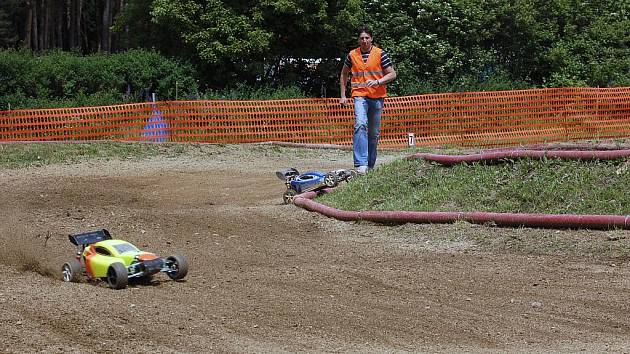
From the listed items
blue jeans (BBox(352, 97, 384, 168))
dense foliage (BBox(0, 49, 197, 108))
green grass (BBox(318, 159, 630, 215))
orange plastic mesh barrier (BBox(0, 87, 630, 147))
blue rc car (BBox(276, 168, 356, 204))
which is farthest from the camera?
dense foliage (BBox(0, 49, 197, 108))

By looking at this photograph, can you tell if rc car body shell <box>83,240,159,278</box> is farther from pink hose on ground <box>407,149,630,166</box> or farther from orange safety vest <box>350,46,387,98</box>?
orange safety vest <box>350,46,387,98</box>

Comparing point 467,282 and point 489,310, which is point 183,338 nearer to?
point 489,310

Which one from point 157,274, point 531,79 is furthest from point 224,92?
point 157,274

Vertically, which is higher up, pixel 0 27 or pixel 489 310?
pixel 0 27

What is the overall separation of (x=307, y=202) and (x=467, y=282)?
4425 millimetres

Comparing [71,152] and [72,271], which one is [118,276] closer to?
[72,271]

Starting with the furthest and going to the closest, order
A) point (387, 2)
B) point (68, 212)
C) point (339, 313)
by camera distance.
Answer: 1. point (387, 2)
2. point (68, 212)
3. point (339, 313)

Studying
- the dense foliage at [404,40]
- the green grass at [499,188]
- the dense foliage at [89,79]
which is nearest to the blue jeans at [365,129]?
the green grass at [499,188]

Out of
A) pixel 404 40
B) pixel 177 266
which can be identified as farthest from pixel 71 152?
pixel 404 40

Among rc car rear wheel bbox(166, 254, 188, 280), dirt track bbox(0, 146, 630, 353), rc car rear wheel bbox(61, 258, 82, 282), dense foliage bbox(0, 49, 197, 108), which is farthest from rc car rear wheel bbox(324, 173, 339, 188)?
dense foliage bbox(0, 49, 197, 108)

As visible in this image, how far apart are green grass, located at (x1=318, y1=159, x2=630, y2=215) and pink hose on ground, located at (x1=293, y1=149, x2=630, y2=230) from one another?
0.09 metres

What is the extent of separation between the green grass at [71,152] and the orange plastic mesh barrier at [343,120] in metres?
1.22

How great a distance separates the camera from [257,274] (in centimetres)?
898

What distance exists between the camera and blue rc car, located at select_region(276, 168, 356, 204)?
13539mm
